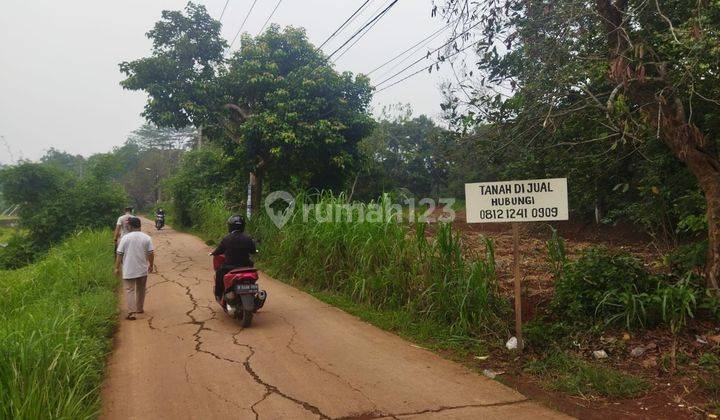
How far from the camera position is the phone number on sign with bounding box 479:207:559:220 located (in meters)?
5.04

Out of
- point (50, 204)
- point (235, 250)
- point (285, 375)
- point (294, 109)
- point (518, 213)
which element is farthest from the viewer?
point (50, 204)

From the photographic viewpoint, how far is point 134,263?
23.7 ft

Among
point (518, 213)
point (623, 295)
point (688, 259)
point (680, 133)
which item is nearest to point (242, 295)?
point (518, 213)

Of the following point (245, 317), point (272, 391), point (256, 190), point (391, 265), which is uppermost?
point (256, 190)

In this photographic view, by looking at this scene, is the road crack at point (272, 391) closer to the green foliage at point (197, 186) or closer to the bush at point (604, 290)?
the bush at point (604, 290)

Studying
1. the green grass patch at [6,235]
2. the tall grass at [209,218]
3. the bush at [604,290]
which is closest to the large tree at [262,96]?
the tall grass at [209,218]

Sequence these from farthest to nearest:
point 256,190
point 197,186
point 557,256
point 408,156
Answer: point 408,156, point 197,186, point 256,190, point 557,256

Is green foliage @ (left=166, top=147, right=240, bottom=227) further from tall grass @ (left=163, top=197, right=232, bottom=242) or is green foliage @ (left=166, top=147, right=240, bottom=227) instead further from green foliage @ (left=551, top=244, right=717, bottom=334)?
green foliage @ (left=551, top=244, right=717, bottom=334)

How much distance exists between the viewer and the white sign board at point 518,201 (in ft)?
16.4

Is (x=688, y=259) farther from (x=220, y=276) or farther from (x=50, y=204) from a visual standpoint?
(x=50, y=204)

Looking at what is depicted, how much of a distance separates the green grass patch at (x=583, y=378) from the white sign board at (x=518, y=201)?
4.62 feet

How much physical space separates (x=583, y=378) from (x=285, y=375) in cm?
276

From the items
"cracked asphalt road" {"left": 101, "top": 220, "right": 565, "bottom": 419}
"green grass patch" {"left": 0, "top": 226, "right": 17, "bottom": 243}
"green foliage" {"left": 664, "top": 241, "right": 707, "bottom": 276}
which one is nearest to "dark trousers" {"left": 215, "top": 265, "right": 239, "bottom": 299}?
"cracked asphalt road" {"left": 101, "top": 220, "right": 565, "bottom": 419}

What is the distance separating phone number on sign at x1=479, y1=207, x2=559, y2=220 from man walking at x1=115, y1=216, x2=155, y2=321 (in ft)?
16.1
